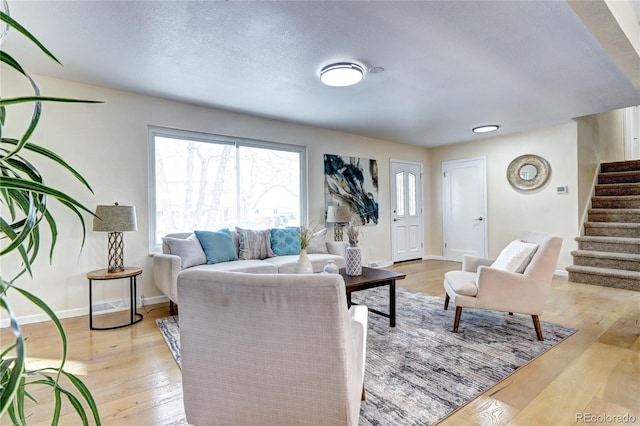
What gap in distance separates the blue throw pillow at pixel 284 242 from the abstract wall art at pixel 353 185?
3.92 feet

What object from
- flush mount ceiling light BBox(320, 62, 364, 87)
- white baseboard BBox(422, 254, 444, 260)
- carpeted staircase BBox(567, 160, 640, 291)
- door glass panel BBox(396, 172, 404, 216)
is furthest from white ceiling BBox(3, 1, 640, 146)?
white baseboard BBox(422, 254, 444, 260)

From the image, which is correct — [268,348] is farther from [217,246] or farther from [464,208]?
[464,208]

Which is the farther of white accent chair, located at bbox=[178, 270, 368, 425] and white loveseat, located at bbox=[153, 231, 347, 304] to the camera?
white loveseat, located at bbox=[153, 231, 347, 304]

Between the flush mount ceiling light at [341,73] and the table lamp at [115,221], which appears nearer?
the flush mount ceiling light at [341,73]

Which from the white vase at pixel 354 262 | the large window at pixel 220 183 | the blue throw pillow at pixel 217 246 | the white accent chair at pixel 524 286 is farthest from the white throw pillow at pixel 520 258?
the large window at pixel 220 183

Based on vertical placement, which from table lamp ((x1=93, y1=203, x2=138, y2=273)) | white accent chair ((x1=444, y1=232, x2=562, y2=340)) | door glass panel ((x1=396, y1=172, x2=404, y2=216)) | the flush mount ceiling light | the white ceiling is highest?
the white ceiling

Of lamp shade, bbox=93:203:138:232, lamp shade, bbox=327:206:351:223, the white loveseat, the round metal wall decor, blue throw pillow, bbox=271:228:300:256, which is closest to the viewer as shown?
lamp shade, bbox=93:203:138:232

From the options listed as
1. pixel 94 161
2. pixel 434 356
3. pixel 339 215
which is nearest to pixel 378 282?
pixel 434 356

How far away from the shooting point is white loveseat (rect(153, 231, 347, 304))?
3.01m

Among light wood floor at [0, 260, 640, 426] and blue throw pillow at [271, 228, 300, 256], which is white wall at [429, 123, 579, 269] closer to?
light wood floor at [0, 260, 640, 426]

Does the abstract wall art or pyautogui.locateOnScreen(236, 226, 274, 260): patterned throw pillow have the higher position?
the abstract wall art

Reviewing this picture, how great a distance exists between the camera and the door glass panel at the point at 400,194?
608 cm

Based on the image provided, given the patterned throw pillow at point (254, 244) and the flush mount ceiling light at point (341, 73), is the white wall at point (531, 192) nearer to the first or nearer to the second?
the flush mount ceiling light at point (341, 73)

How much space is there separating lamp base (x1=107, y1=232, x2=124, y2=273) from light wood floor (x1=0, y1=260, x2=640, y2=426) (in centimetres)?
54
